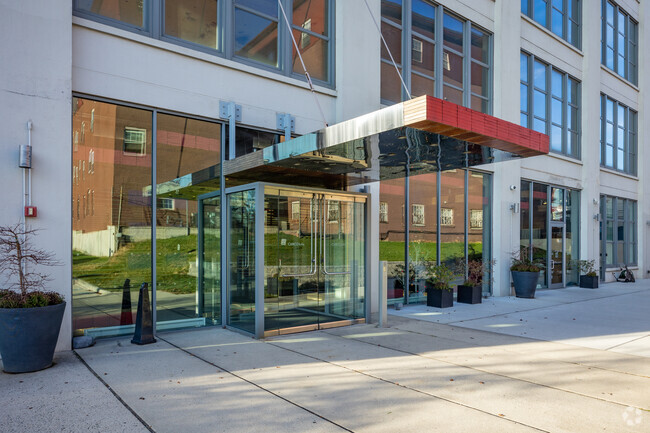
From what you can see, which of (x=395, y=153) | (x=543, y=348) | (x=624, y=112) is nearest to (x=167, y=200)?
(x=395, y=153)

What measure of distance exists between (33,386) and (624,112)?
24.9 m

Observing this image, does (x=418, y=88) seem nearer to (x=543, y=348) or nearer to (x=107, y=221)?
(x=543, y=348)

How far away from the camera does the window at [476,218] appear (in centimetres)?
1408

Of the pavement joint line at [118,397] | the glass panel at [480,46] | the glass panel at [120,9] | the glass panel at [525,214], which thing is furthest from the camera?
the glass panel at [525,214]

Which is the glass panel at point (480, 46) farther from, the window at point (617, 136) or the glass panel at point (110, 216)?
the glass panel at point (110, 216)

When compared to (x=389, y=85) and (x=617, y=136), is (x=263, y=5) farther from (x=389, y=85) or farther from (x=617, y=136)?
(x=617, y=136)

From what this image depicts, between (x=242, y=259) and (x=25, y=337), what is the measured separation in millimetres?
3559

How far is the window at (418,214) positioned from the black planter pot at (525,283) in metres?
3.83

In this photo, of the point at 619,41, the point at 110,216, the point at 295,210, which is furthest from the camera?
the point at 619,41

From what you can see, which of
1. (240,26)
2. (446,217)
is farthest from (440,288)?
(240,26)

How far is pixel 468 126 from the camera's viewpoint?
566 cm

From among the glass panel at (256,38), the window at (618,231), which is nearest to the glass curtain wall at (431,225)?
the glass panel at (256,38)

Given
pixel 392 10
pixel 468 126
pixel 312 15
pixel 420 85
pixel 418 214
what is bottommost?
pixel 418 214

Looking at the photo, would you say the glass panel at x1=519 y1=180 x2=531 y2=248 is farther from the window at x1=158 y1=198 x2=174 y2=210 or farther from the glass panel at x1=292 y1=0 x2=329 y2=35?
the window at x1=158 y1=198 x2=174 y2=210
